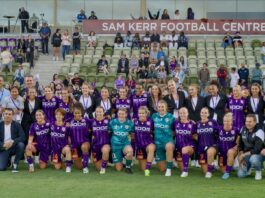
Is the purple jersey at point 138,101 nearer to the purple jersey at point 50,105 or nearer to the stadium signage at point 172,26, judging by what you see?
the purple jersey at point 50,105

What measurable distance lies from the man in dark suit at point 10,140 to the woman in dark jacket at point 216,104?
146 inches

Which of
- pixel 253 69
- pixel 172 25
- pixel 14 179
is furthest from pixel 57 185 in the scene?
pixel 172 25

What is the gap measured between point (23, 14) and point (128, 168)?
19787 millimetres

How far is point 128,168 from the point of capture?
1335cm

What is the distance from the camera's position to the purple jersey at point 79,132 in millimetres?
13680

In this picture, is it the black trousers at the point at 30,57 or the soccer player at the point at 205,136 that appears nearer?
the soccer player at the point at 205,136

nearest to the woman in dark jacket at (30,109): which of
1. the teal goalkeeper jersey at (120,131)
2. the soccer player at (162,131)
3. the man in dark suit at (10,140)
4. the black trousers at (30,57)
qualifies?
the man in dark suit at (10,140)

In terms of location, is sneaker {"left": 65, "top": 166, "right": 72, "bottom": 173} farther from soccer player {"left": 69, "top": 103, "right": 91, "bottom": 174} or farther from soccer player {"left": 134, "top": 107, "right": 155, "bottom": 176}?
soccer player {"left": 134, "top": 107, "right": 155, "bottom": 176}

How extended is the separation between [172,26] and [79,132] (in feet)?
56.0

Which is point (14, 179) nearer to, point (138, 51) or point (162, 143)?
Answer: point (162, 143)

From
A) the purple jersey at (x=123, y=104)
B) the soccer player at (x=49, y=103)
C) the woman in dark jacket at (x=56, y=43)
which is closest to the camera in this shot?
the soccer player at (x=49, y=103)

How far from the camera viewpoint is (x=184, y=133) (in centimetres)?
1326

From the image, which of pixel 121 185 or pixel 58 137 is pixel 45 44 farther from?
pixel 121 185

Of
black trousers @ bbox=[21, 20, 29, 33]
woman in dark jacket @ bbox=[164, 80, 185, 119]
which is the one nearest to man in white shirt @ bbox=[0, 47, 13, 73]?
black trousers @ bbox=[21, 20, 29, 33]
